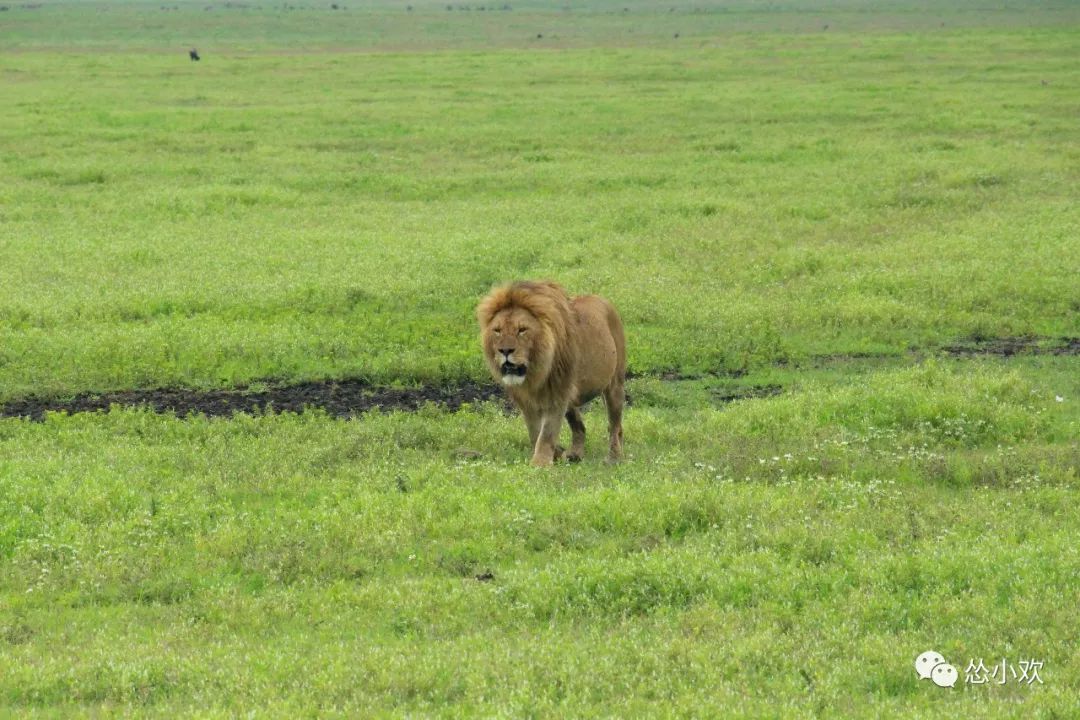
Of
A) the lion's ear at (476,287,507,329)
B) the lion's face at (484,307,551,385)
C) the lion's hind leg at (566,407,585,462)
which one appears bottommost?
the lion's hind leg at (566,407,585,462)

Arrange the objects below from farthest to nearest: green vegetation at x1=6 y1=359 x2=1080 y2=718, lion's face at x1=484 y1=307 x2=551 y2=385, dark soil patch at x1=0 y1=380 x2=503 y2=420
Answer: dark soil patch at x1=0 y1=380 x2=503 y2=420 < lion's face at x1=484 y1=307 x2=551 y2=385 < green vegetation at x1=6 y1=359 x2=1080 y2=718

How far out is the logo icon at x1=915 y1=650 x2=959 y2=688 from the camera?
25.0ft

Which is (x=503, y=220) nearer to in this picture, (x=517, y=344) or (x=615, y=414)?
(x=615, y=414)

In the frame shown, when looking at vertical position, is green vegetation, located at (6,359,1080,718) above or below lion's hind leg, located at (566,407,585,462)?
above

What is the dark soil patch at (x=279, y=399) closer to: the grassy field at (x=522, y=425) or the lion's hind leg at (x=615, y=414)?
the grassy field at (x=522, y=425)

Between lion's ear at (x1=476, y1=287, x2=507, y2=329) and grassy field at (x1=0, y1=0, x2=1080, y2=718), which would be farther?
lion's ear at (x1=476, y1=287, x2=507, y2=329)

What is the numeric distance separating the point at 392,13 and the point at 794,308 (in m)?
91.3

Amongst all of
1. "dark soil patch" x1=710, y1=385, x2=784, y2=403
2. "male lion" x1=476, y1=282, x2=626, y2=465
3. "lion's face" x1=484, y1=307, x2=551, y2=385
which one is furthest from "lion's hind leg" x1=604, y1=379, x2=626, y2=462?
"dark soil patch" x1=710, y1=385, x2=784, y2=403

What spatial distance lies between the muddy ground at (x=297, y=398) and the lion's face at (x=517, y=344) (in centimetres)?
331

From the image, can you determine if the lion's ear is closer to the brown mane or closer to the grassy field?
the brown mane

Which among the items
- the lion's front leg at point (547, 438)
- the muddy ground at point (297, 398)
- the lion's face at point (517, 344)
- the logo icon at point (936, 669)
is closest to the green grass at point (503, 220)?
the muddy ground at point (297, 398)

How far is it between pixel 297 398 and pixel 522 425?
9.48ft

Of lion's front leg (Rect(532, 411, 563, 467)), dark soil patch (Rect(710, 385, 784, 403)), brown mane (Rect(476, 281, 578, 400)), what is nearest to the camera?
brown mane (Rect(476, 281, 578, 400))

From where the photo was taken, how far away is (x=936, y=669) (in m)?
7.72
